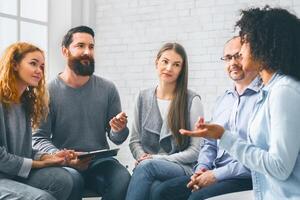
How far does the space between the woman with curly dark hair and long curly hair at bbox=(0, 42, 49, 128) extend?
96 cm

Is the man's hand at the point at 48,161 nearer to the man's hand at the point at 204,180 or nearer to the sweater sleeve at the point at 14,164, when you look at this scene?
the sweater sleeve at the point at 14,164

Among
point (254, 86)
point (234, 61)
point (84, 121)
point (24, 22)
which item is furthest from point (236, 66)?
point (24, 22)

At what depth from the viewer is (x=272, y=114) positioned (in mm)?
1641

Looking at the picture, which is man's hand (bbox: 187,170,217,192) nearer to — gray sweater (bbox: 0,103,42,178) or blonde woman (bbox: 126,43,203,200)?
blonde woman (bbox: 126,43,203,200)

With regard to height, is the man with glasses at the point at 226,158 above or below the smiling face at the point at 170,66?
below

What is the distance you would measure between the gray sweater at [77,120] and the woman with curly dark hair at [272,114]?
3.71 ft

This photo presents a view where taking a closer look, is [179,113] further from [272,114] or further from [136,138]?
[272,114]

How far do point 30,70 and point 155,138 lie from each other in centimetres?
81

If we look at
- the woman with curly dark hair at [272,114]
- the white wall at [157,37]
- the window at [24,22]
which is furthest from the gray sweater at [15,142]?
the white wall at [157,37]

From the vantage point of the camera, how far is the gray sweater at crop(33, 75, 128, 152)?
2775 millimetres

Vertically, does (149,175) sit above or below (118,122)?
below

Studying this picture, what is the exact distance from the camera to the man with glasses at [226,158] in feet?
7.35

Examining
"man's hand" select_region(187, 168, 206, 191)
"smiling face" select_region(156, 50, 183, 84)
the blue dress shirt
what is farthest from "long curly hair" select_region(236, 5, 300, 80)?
"smiling face" select_region(156, 50, 183, 84)

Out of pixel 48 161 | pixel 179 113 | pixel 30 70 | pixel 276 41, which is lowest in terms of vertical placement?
pixel 48 161
